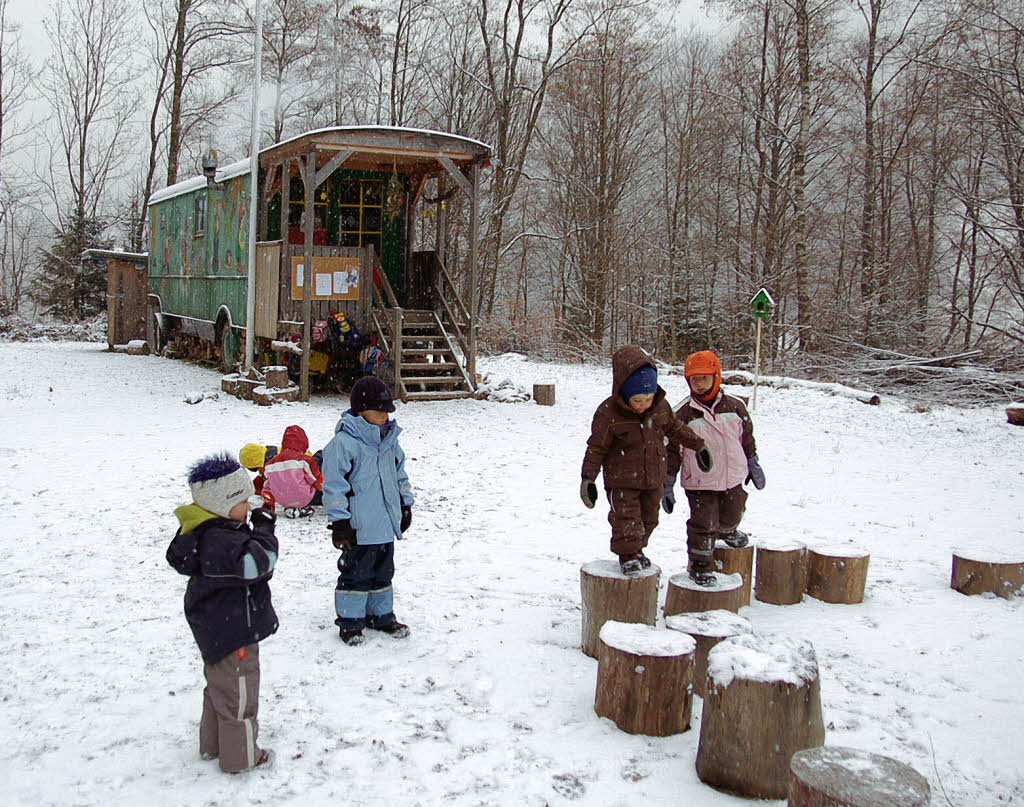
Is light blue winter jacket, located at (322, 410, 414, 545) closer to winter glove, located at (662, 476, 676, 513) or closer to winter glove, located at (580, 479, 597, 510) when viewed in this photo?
winter glove, located at (580, 479, 597, 510)

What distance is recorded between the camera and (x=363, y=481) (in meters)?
4.54

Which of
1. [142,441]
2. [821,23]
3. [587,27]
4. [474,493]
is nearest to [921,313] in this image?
[821,23]

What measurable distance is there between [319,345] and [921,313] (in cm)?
1544

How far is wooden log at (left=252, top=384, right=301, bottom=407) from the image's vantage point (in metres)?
12.6

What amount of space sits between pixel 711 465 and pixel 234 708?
3.14m

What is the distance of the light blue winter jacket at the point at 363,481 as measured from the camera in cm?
446

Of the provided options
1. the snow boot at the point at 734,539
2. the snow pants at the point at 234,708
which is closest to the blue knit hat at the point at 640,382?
the snow boot at the point at 734,539

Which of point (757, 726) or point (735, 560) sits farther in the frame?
point (735, 560)

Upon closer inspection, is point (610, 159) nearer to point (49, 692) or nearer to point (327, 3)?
point (327, 3)

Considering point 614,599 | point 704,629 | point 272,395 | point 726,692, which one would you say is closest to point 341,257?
point 272,395

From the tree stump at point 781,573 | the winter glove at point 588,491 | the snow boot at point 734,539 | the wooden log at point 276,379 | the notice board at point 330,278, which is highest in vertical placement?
the notice board at point 330,278

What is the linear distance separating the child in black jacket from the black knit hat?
1297 millimetres

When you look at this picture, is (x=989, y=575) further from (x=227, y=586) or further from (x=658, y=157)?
(x=658, y=157)

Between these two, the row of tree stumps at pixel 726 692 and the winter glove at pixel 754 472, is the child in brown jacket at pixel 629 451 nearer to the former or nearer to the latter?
the row of tree stumps at pixel 726 692
